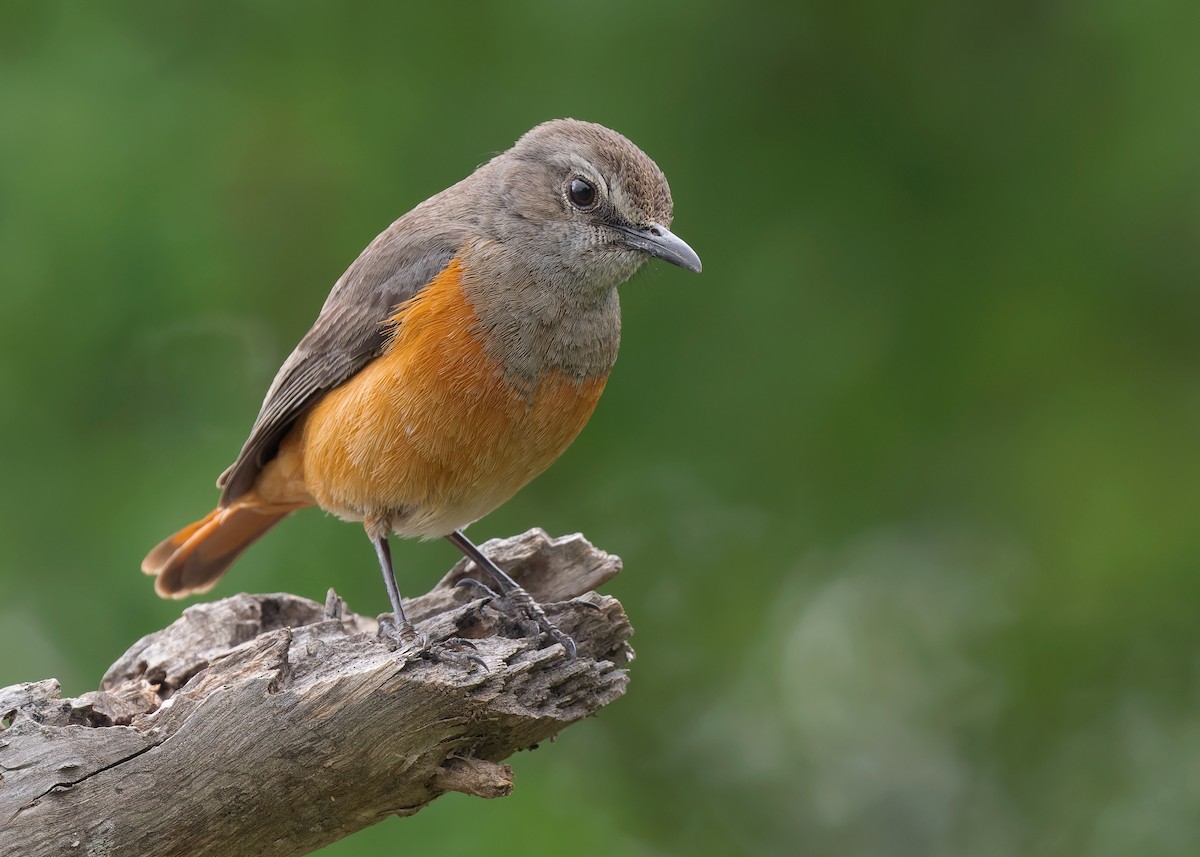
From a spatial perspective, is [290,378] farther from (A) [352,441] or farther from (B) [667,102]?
(B) [667,102]

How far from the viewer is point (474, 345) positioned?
566 centimetres

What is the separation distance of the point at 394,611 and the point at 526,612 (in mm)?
554

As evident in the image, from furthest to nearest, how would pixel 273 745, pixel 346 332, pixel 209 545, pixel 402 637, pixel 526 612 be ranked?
1. pixel 209 545
2. pixel 346 332
3. pixel 526 612
4. pixel 402 637
5. pixel 273 745

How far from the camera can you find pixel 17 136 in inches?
249

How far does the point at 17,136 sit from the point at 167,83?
2.29 feet

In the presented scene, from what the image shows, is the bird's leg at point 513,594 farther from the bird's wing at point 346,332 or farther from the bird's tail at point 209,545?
the bird's tail at point 209,545

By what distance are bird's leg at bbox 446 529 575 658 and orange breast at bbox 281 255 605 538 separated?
0.23 m

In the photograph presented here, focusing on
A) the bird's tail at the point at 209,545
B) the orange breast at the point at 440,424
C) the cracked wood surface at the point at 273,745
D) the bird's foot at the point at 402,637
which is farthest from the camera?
the bird's tail at the point at 209,545

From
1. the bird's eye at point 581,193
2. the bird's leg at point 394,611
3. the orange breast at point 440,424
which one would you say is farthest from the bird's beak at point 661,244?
the bird's leg at point 394,611

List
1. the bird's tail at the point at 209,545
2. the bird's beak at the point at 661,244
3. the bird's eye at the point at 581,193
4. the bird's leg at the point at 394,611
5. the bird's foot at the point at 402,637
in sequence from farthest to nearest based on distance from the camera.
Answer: the bird's tail at the point at 209,545, the bird's eye at the point at 581,193, the bird's beak at the point at 661,244, the bird's leg at the point at 394,611, the bird's foot at the point at 402,637

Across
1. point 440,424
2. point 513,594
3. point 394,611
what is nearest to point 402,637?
point 394,611

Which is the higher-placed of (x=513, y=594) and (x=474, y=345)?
(x=474, y=345)

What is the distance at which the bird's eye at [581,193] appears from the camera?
595cm

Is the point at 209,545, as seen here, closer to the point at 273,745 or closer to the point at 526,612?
the point at 526,612
